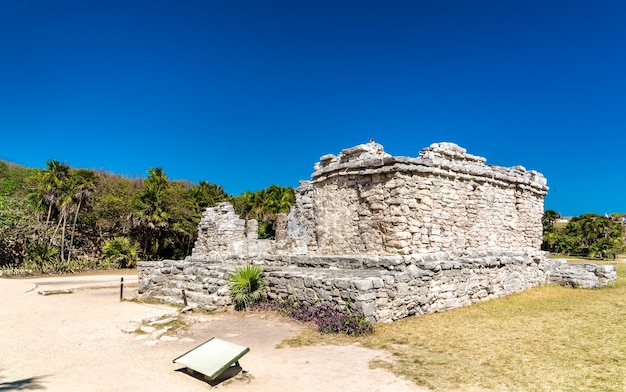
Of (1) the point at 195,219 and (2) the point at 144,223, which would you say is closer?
(2) the point at 144,223

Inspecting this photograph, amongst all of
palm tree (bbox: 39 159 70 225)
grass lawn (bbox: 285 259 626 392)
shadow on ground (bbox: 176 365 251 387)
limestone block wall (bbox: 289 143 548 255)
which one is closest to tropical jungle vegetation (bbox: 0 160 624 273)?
palm tree (bbox: 39 159 70 225)

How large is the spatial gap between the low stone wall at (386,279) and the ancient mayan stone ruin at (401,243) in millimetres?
28

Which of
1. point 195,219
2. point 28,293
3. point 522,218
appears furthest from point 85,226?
point 522,218

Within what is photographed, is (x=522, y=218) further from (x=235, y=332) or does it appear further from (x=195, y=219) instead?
(x=195, y=219)

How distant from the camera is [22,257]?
20.3m

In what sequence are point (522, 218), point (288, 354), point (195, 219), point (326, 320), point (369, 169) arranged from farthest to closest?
point (195, 219) < point (522, 218) < point (369, 169) < point (326, 320) < point (288, 354)

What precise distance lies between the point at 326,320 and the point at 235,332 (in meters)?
1.83

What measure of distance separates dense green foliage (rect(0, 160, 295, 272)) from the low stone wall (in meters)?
11.8

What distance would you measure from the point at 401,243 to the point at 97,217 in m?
21.6

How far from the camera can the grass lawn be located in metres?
4.67

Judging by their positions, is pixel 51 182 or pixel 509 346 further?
pixel 51 182

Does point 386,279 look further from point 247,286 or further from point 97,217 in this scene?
point 97,217

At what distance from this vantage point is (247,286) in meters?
9.38

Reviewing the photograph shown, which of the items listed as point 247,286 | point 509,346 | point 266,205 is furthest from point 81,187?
point 509,346
